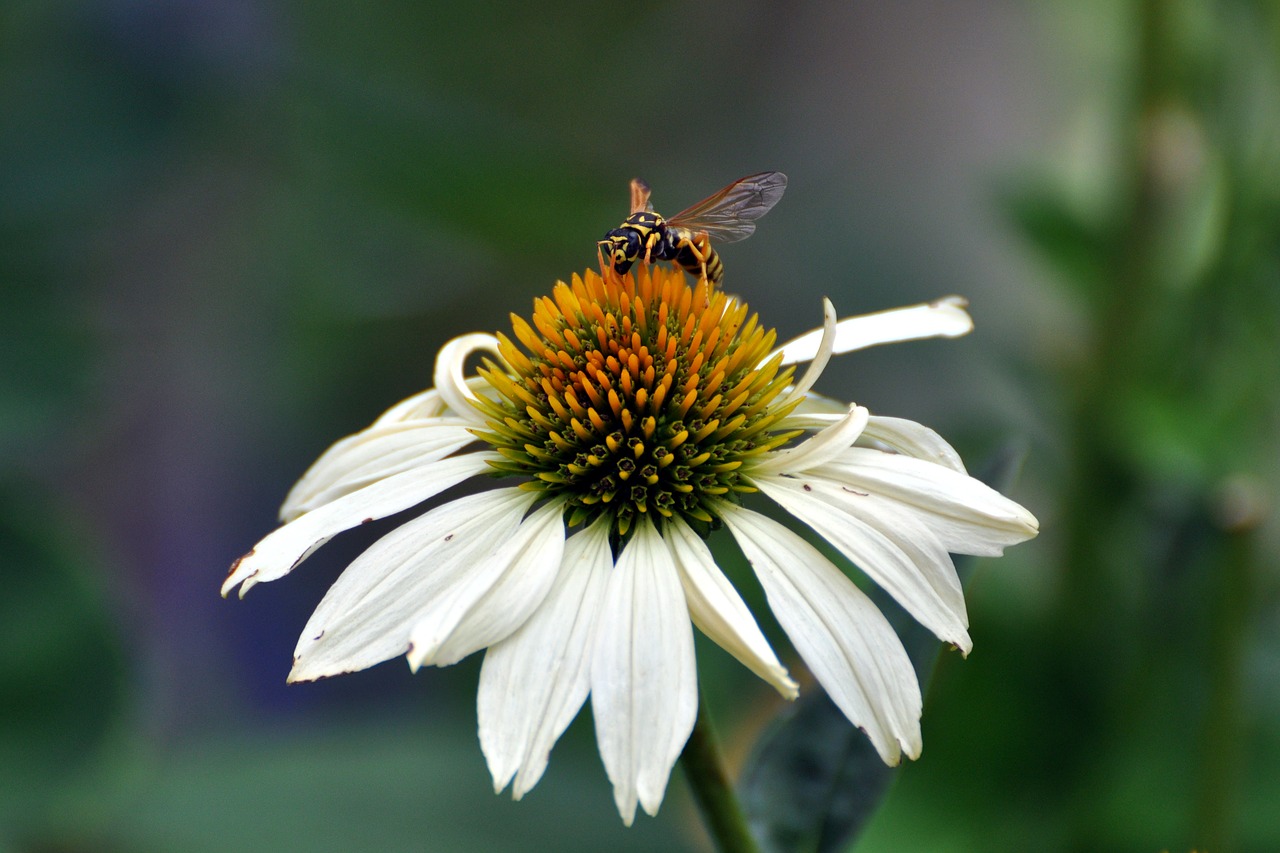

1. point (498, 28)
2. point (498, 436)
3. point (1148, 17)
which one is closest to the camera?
point (498, 436)

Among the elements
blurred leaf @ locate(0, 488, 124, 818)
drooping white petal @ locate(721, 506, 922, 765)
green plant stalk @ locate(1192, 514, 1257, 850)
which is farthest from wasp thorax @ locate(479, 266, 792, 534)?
blurred leaf @ locate(0, 488, 124, 818)

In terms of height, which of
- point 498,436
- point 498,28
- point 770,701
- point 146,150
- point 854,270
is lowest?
point 770,701

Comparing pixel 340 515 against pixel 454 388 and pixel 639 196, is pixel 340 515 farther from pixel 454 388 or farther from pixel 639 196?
pixel 639 196

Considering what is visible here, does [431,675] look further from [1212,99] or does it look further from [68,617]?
[1212,99]

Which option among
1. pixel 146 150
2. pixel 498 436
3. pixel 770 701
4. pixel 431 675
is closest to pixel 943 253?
pixel 770 701

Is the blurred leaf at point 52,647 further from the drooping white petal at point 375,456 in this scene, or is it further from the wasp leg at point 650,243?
the wasp leg at point 650,243

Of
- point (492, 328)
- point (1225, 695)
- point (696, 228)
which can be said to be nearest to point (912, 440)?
point (696, 228)

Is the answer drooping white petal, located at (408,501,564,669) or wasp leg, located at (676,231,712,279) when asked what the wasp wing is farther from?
drooping white petal, located at (408,501,564,669)
